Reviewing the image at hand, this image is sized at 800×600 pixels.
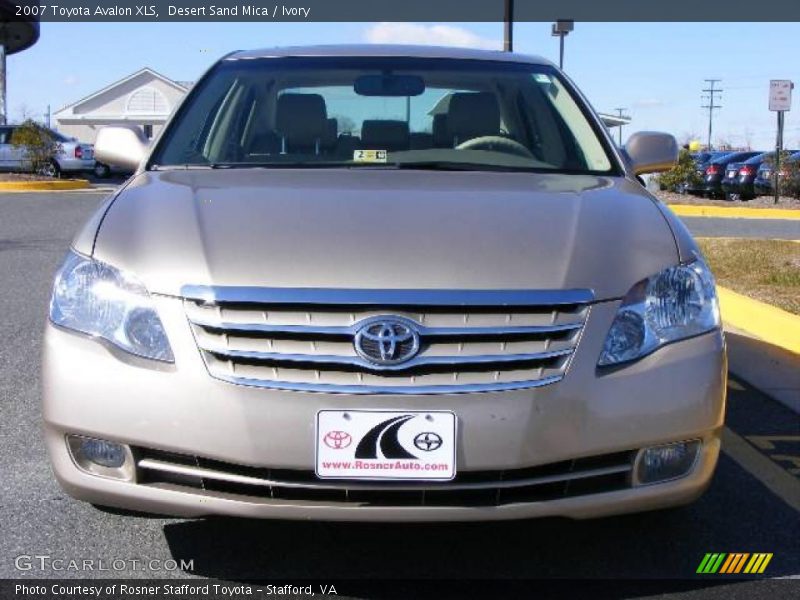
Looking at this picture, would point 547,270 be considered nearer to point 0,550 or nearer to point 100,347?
point 100,347

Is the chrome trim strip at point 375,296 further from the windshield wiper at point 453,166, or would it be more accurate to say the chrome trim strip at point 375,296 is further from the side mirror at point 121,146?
the side mirror at point 121,146

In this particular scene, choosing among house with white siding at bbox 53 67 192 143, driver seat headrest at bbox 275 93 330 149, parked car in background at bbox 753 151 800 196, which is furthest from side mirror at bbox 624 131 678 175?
house with white siding at bbox 53 67 192 143

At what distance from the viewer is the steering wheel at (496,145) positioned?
14.3 feet

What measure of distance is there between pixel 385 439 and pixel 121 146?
2297mm

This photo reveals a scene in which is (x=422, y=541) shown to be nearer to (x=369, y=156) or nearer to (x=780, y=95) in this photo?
(x=369, y=156)

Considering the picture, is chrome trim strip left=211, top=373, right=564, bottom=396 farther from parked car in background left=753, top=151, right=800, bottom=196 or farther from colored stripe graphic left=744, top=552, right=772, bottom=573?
parked car in background left=753, top=151, right=800, bottom=196

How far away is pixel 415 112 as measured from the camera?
4.55 meters

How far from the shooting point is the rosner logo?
2.76 metres

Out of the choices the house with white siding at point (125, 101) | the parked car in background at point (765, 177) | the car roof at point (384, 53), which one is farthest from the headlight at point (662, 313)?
the house with white siding at point (125, 101)

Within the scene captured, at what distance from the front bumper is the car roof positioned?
6.80 feet

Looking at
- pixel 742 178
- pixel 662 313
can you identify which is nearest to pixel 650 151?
pixel 662 313

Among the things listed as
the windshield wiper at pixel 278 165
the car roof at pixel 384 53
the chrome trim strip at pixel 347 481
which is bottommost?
the chrome trim strip at pixel 347 481

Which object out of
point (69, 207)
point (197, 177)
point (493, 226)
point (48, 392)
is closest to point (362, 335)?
point (493, 226)

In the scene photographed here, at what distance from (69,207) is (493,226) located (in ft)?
52.7
